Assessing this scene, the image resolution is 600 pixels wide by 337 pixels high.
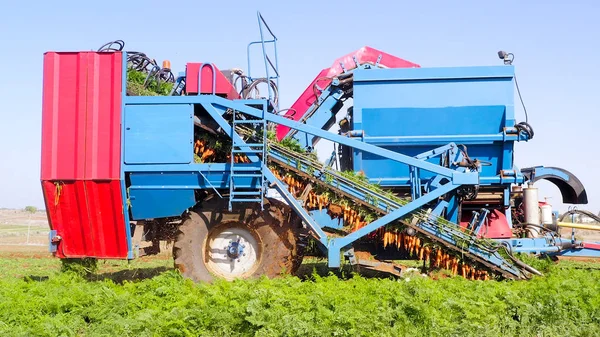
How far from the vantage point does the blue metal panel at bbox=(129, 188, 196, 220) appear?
8820mm

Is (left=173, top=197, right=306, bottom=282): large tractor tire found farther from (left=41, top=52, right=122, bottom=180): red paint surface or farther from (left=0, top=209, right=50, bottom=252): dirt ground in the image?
(left=0, top=209, right=50, bottom=252): dirt ground

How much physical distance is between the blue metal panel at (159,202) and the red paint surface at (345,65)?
225 centimetres

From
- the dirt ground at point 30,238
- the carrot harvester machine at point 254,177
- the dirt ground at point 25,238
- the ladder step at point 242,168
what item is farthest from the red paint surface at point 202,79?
the dirt ground at point 25,238

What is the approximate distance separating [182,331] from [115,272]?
660 cm

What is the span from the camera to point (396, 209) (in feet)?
27.6

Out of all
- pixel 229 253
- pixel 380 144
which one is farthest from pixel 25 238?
pixel 380 144

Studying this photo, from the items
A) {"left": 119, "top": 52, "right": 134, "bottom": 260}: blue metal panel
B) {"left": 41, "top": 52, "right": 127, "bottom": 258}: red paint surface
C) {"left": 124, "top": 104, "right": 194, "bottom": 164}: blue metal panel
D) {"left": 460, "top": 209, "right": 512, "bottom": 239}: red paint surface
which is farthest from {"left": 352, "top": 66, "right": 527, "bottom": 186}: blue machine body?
{"left": 41, "top": 52, "right": 127, "bottom": 258}: red paint surface

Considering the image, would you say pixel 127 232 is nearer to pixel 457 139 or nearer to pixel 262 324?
pixel 262 324

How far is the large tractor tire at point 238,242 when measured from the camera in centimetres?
866

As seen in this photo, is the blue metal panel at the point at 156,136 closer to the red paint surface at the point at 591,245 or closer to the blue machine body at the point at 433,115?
the blue machine body at the point at 433,115

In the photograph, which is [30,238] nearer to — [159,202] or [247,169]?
[159,202]

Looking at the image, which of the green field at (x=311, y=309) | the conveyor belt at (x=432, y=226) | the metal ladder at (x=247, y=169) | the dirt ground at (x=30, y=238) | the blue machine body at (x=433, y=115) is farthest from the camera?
the dirt ground at (x=30, y=238)

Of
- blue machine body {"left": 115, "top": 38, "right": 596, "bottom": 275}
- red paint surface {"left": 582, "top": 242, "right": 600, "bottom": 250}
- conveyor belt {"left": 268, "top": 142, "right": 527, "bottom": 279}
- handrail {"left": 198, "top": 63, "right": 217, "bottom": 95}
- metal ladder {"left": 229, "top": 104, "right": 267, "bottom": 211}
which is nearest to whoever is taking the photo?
conveyor belt {"left": 268, "top": 142, "right": 527, "bottom": 279}

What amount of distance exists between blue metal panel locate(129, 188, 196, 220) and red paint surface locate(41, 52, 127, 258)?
0.23 m
